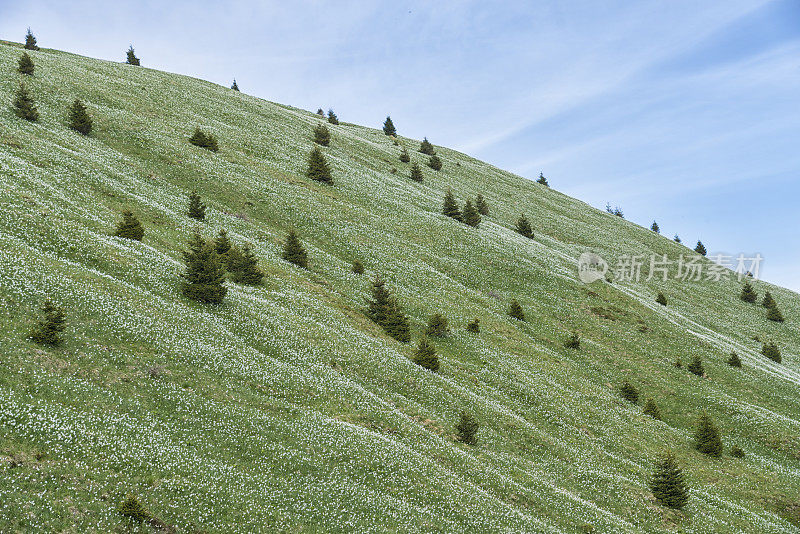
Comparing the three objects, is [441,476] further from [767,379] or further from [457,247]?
[767,379]

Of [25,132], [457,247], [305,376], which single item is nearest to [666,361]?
[457,247]

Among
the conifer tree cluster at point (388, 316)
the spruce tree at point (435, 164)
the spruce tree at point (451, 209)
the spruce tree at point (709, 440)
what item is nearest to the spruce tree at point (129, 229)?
the conifer tree cluster at point (388, 316)

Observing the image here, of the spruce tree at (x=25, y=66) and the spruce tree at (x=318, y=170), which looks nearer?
the spruce tree at (x=25, y=66)

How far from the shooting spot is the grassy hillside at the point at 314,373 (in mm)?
16953

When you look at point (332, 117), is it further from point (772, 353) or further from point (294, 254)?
point (772, 353)

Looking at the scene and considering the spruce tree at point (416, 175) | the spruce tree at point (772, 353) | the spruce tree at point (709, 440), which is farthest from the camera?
the spruce tree at point (416, 175)

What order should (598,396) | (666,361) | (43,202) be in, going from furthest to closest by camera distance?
(666,361) → (598,396) → (43,202)

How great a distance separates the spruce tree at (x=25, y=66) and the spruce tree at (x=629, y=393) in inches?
3153

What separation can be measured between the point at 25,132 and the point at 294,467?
4477cm

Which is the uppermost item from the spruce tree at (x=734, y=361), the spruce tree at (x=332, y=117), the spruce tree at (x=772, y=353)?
the spruce tree at (x=332, y=117)

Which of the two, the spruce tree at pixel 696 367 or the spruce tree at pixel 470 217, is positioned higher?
the spruce tree at pixel 470 217

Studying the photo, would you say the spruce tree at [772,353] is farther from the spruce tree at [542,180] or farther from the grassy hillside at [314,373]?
the spruce tree at [542,180]

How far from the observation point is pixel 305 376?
26.5 metres

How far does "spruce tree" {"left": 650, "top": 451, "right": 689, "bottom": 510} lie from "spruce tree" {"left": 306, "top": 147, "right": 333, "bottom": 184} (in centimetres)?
5390
